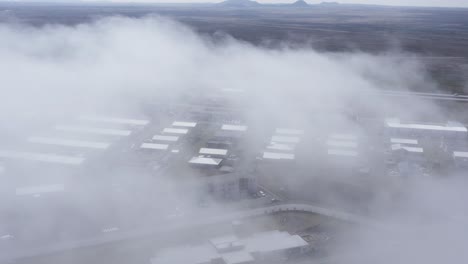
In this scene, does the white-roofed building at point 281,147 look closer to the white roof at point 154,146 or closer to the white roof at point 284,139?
the white roof at point 284,139

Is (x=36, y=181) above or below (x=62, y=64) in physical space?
below

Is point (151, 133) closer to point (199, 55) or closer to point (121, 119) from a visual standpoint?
point (121, 119)

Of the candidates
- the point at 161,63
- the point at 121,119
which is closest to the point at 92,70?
the point at 161,63

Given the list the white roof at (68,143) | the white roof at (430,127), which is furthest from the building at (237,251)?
the white roof at (430,127)

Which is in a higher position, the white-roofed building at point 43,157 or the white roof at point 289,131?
the white roof at point 289,131

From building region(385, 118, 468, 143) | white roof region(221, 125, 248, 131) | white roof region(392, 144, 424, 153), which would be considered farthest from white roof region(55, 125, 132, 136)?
building region(385, 118, 468, 143)

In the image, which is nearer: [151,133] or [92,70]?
[151,133]

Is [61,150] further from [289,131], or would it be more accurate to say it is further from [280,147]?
[289,131]

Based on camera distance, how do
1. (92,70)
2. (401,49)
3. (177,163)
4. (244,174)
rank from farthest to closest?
(401,49) < (92,70) < (177,163) < (244,174)

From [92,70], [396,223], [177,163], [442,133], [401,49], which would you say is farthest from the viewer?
[401,49]
